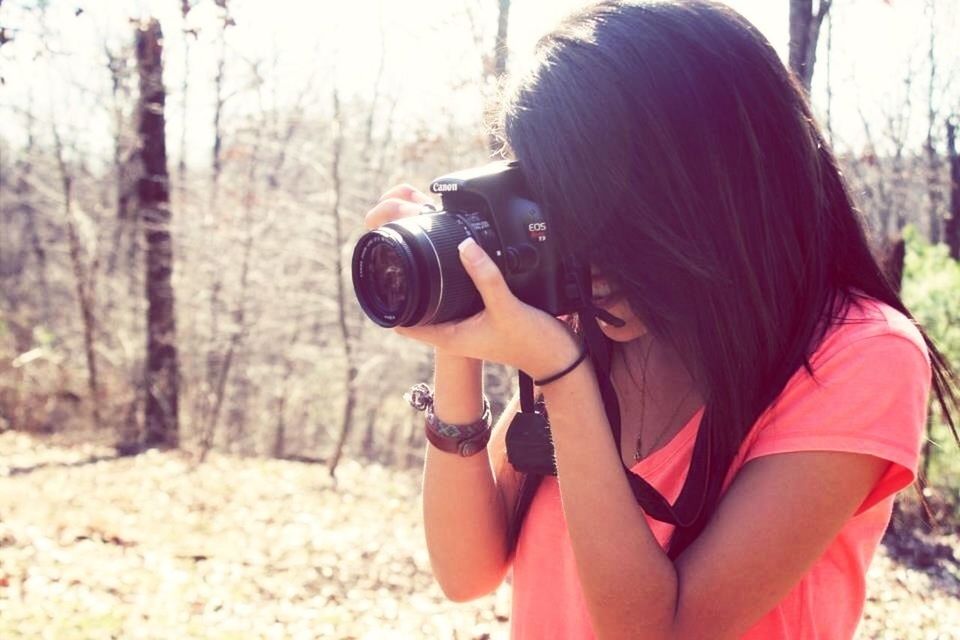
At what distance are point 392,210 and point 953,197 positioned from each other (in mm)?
12091

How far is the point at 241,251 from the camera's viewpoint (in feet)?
→ 32.0

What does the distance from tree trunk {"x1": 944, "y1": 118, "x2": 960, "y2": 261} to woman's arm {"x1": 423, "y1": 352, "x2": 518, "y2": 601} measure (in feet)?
36.5

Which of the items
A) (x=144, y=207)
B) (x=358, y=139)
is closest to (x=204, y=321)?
(x=144, y=207)

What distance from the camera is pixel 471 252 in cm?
104

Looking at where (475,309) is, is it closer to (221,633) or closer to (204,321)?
(221,633)

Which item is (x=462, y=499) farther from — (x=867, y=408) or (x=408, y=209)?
(x=867, y=408)

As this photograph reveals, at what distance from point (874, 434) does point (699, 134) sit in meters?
0.35

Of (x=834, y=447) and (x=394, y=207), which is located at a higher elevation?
(x=394, y=207)

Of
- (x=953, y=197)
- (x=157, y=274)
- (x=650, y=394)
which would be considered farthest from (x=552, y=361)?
(x=953, y=197)

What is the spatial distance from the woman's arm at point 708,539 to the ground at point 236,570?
291 cm

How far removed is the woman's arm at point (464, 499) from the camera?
4.02 feet

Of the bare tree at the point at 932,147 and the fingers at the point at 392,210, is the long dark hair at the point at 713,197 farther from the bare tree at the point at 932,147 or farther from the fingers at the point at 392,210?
the bare tree at the point at 932,147

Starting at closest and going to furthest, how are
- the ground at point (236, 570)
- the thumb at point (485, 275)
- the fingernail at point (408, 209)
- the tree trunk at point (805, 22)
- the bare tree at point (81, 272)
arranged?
the thumb at point (485, 275) → the fingernail at point (408, 209) → the ground at point (236, 570) → the tree trunk at point (805, 22) → the bare tree at point (81, 272)

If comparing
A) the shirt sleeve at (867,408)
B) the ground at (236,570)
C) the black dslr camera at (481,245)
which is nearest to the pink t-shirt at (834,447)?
the shirt sleeve at (867,408)
